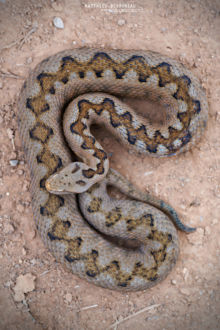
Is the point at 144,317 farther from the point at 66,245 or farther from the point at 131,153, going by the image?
the point at 131,153

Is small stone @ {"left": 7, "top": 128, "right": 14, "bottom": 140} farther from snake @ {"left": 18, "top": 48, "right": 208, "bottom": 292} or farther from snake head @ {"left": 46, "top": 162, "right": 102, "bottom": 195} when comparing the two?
snake head @ {"left": 46, "top": 162, "right": 102, "bottom": 195}

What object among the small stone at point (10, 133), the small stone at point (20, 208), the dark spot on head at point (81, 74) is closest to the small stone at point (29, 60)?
the dark spot on head at point (81, 74)

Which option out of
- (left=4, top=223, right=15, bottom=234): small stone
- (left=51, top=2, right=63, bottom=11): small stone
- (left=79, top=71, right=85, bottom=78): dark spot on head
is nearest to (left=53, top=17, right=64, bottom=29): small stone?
(left=51, top=2, right=63, bottom=11): small stone

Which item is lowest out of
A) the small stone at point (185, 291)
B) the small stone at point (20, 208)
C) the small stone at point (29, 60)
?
the small stone at point (185, 291)

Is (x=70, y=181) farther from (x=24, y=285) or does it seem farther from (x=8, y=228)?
(x=24, y=285)

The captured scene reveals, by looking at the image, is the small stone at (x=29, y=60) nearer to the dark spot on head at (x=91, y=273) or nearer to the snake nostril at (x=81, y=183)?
the snake nostril at (x=81, y=183)

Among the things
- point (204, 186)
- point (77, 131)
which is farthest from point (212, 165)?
point (77, 131)
